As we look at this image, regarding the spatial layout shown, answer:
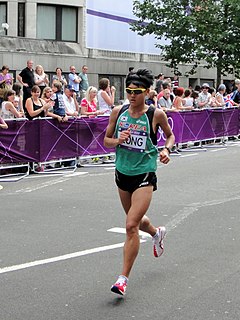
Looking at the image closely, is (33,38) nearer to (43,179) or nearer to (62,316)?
(43,179)

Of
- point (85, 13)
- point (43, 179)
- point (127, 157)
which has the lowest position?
point (43, 179)

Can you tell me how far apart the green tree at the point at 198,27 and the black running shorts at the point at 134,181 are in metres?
24.5

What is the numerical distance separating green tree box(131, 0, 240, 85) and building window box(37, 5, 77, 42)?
3546 mm

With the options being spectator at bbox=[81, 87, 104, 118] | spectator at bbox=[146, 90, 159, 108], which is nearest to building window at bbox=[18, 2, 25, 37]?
spectator at bbox=[146, 90, 159, 108]

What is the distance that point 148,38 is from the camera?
3762cm

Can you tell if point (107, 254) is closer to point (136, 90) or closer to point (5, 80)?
point (136, 90)

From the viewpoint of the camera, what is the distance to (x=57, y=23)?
1347 inches

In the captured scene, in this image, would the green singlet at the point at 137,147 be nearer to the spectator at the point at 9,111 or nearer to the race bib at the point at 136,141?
the race bib at the point at 136,141

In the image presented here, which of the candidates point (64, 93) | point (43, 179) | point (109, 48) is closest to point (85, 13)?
point (109, 48)

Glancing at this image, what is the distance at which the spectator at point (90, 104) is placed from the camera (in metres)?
16.8

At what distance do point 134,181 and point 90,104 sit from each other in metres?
10.5

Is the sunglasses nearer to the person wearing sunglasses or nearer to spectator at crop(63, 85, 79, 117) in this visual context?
the person wearing sunglasses

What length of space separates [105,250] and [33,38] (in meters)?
25.6

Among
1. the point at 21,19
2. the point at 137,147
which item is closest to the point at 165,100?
the point at 137,147
